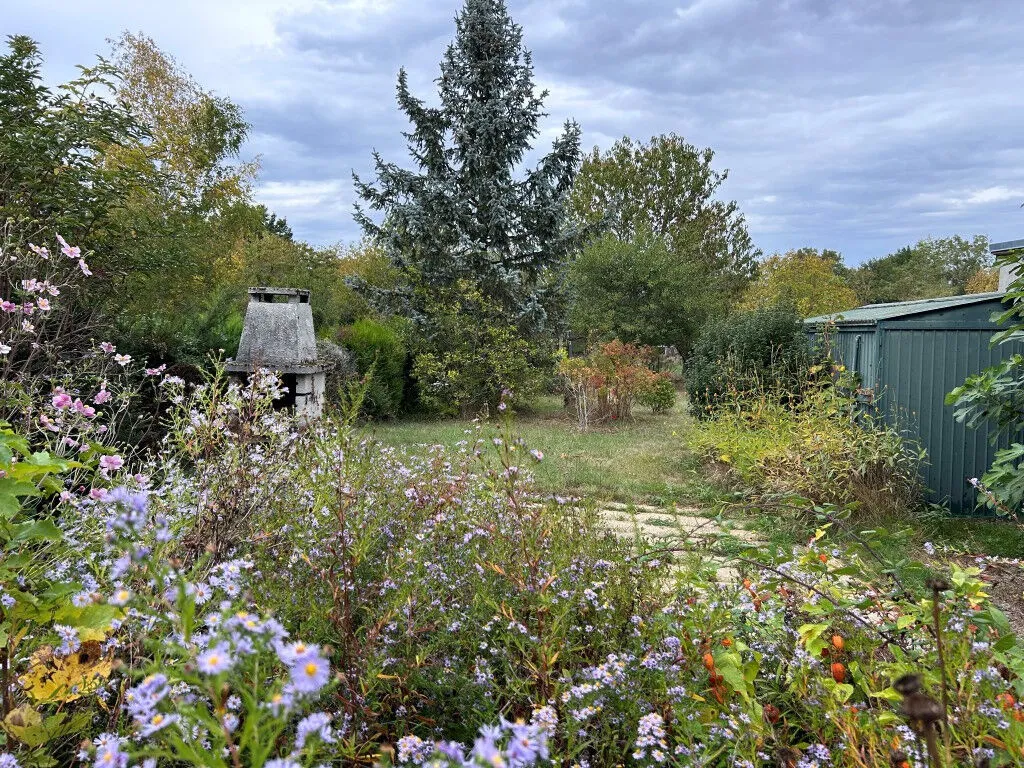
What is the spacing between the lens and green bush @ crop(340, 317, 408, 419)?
10.6 m

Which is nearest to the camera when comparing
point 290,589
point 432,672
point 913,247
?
point 432,672

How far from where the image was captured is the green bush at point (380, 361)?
10.6m

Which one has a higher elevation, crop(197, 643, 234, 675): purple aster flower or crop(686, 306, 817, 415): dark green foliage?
crop(686, 306, 817, 415): dark green foliage

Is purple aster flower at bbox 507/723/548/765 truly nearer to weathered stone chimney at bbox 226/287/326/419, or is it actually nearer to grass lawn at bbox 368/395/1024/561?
grass lawn at bbox 368/395/1024/561

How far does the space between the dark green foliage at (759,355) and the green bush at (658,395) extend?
2605 millimetres

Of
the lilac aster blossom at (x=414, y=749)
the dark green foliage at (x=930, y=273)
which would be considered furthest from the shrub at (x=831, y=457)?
the dark green foliage at (x=930, y=273)

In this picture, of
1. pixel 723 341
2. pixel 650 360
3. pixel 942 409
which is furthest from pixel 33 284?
pixel 650 360

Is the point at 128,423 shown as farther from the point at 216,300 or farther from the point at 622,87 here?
the point at 622,87

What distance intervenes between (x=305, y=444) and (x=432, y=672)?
1.23m

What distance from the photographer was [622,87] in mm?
9406

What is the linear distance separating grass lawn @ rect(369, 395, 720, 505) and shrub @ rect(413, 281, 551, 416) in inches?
23.3

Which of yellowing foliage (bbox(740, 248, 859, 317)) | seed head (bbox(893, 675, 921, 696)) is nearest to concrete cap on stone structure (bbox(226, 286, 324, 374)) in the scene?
seed head (bbox(893, 675, 921, 696))

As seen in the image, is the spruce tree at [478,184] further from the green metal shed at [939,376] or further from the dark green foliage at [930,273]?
the dark green foliage at [930,273]

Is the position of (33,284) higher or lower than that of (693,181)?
lower
